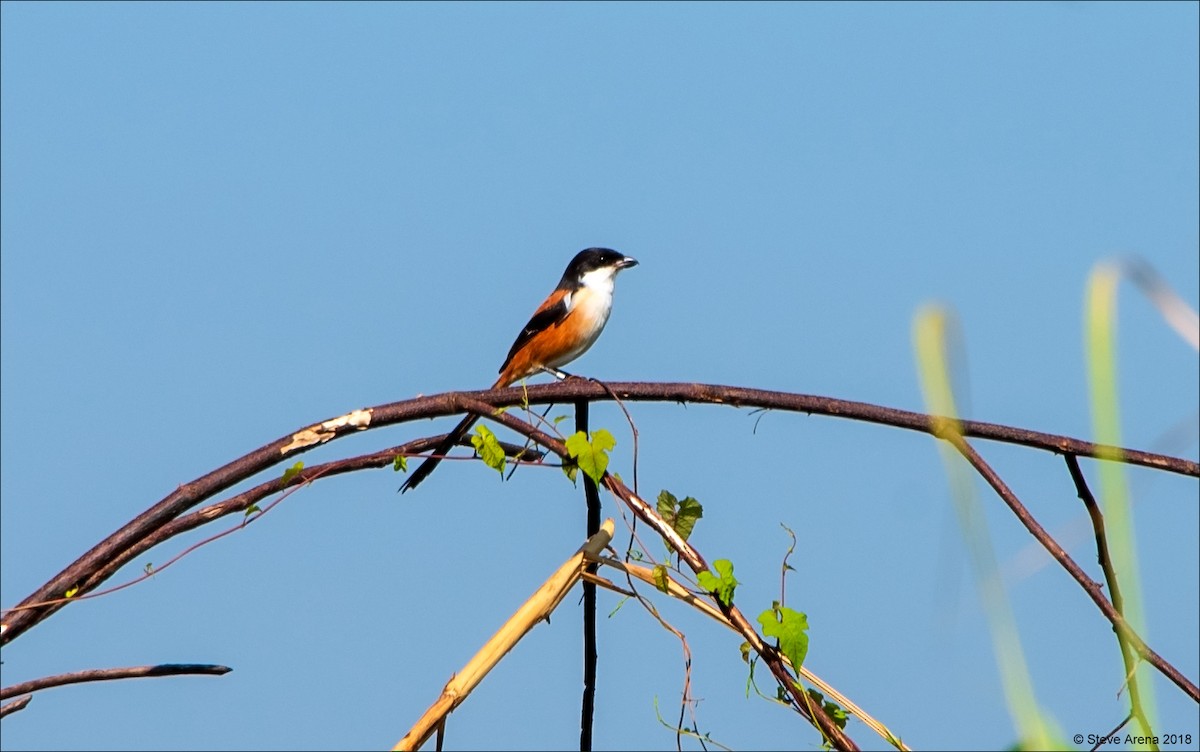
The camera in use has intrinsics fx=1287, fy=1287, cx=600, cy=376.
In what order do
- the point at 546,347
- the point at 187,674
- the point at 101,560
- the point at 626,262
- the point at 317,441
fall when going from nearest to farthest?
the point at 187,674, the point at 101,560, the point at 317,441, the point at 546,347, the point at 626,262

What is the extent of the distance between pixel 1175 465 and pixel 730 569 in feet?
2.55

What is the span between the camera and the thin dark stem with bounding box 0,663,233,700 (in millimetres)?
2084

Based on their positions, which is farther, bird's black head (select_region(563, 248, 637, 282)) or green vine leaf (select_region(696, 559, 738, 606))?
bird's black head (select_region(563, 248, 637, 282))

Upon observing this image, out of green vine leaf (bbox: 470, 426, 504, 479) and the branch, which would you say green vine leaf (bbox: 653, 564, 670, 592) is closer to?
the branch

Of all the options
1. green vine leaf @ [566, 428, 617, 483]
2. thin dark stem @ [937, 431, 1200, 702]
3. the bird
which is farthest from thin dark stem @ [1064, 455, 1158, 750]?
the bird

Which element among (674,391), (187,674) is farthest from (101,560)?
(674,391)


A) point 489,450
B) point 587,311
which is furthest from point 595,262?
point 489,450

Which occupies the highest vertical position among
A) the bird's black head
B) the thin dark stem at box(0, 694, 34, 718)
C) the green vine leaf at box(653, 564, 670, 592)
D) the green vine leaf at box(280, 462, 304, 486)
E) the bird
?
the bird's black head

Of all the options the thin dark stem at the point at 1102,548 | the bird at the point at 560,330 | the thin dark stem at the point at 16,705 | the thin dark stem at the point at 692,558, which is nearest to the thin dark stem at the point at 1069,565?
the thin dark stem at the point at 1102,548

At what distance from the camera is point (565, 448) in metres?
2.51

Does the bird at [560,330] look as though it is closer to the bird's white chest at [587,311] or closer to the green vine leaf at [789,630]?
the bird's white chest at [587,311]

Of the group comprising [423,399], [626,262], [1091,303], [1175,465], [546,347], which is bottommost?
[1091,303]

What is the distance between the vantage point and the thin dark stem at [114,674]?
2.08 m

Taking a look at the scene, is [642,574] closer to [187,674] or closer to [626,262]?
[187,674]
